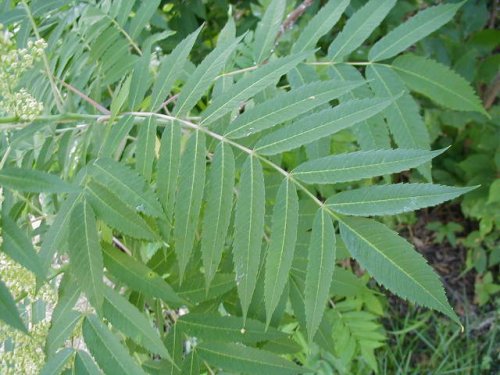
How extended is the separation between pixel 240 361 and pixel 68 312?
451mm

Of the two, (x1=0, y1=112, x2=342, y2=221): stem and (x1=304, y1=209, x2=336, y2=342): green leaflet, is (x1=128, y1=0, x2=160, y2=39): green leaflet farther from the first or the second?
(x1=304, y1=209, x2=336, y2=342): green leaflet

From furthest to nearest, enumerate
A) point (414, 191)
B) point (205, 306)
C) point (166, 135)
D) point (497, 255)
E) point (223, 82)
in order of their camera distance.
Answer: point (497, 255) < point (223, 82) < point (205, 306) < point (166, 135) < point (414, 191)

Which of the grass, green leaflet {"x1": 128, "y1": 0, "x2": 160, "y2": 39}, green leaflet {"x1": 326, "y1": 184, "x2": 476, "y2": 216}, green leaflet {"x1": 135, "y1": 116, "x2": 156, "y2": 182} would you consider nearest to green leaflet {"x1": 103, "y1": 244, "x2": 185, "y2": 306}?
green leaflet {"x1": 135, "y1": 116, "x2": 156, "y2": 182}

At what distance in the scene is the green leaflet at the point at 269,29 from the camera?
1.76m

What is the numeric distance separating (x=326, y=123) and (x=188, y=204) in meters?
0.36

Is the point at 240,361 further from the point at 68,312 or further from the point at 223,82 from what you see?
the point at 223,82

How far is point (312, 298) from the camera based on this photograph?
119 cm

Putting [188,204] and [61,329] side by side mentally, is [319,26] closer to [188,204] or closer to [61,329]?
[188,204]

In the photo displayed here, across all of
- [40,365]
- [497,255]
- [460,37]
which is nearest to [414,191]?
[40,365]

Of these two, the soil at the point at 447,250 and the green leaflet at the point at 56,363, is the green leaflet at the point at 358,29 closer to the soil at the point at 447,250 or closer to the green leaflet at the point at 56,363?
the green leaflet at the point at 56,363

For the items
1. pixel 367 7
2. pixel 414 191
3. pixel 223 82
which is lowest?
pixel 414 191

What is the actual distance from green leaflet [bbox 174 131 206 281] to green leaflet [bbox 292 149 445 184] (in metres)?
0.23

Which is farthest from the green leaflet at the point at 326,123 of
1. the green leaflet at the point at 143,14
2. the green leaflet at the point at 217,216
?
the green leaflet at the point at 143,14

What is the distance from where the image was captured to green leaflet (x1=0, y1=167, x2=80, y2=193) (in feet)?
3.83
